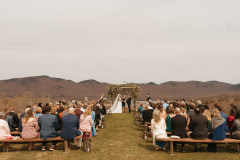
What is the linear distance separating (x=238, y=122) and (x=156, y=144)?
3031 millimetres

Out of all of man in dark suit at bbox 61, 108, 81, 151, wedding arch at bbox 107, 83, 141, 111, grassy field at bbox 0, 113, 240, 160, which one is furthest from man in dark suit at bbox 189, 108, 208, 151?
wedding arch at bbox 107, 83, 141, 111

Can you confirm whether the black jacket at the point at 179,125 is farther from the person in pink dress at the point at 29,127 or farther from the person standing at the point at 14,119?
the person standing at the point at 14,119

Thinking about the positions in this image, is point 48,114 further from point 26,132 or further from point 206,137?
point 206,137

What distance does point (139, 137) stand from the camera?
10.4 metres

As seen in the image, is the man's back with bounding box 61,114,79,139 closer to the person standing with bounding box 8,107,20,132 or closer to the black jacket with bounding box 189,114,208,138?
the person standing with bounding box 8,107,20,132

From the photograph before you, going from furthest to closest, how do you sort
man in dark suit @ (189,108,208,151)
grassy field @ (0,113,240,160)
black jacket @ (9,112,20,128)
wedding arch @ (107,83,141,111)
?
wedding arch @ (107,83,141,111)
black jacket @ (9,112,20,128)
man in dark suit @ (189,108,208,151)
grassy field @ (0,113,240,160)

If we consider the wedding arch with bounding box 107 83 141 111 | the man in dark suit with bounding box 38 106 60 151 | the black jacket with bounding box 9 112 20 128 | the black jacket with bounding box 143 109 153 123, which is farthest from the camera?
the wedding arch with bounding box 107 83 141 111

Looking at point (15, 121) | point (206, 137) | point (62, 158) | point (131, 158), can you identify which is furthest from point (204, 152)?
point (15, 121)

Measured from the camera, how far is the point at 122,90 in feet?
83.4

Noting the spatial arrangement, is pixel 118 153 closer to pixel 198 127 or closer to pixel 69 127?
pixel 69 127

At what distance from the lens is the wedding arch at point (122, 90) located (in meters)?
24.8

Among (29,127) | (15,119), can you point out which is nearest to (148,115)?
(29,127)

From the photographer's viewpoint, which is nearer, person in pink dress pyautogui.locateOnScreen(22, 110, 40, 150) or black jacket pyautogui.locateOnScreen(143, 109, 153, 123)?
person in pink dress pyautogui.locateOnScreen(22, 110, 40, 150)

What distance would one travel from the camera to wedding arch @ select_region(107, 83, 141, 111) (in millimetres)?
24781
